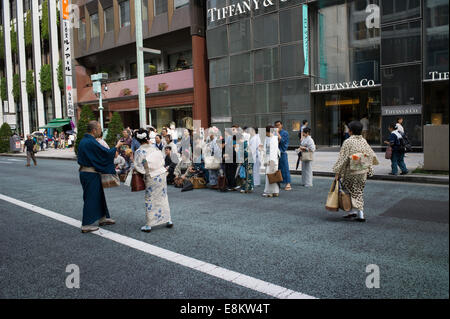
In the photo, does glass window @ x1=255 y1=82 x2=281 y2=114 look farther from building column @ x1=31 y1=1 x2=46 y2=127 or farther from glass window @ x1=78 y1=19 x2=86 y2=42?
building column @ x1=31 y1=1 x2=46 y2=127

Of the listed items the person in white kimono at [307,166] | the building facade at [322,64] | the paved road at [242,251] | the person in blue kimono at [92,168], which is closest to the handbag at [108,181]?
the person in blue kimono at [92,168]

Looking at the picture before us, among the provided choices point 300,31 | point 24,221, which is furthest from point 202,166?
point 300,31

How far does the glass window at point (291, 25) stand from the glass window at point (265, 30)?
1.56ft

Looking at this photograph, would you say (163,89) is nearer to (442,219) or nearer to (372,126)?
(372,126)

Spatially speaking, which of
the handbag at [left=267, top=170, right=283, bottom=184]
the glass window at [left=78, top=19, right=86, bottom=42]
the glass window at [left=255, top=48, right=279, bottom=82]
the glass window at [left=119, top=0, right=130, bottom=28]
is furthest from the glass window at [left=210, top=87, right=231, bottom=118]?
the glass window at [left=78, top=19, right=86, bottom=42]

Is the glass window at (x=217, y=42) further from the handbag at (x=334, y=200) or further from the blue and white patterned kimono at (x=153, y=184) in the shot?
the handbag at (x=334, y=200)

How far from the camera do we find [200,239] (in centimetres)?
554

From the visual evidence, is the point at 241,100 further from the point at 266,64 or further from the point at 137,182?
the point at 137,182

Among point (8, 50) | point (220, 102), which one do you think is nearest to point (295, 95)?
point (220, 102)

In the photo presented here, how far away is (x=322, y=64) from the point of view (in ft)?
71.2

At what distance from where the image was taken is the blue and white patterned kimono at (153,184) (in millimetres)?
6082

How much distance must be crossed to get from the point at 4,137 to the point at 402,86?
34.3 meters

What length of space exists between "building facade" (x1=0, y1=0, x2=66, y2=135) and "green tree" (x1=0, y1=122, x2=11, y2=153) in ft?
15.7

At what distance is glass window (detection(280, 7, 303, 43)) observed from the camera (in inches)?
821
